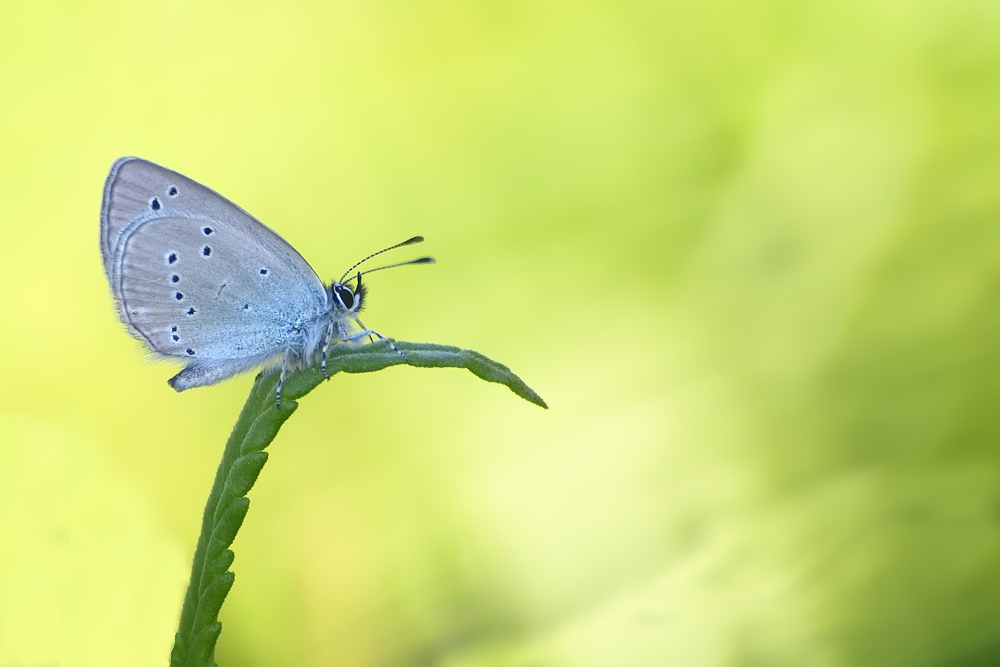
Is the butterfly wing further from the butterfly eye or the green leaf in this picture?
the green leaf

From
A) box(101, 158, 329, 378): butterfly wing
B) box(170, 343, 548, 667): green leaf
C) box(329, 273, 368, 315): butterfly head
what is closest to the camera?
box(170, 343, 548, 667): green leaf

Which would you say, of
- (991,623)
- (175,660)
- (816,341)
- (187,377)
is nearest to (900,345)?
(816,341)

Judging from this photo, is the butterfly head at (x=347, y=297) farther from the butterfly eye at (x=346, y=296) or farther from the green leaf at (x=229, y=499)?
the green leaf at (x=229, y=499)

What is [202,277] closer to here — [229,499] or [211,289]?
[211,289]

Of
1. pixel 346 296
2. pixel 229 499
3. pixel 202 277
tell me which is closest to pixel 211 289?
pixel 202 277

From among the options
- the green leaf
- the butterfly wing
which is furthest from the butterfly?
the green leaf

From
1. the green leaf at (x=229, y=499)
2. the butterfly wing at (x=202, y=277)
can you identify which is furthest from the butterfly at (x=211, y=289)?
the green leaf at (x=229, y=499)
